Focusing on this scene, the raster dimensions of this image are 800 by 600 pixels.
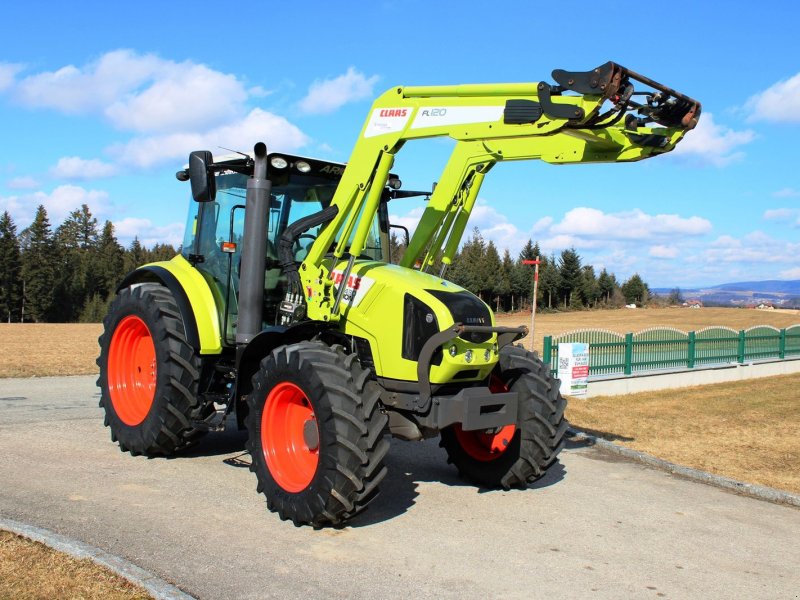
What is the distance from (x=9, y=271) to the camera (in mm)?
77562

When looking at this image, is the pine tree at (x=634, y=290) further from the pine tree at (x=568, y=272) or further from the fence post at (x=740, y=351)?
the fence post at (x=740, y=351)

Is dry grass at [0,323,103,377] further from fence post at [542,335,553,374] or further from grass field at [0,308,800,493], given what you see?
fence post at [542,335,553,374]

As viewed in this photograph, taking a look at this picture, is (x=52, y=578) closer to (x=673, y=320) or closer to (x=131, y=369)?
(x=131, y=369)

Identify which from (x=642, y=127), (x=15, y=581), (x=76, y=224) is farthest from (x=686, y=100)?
(x=76, y=224)

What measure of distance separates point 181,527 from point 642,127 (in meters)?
4.87

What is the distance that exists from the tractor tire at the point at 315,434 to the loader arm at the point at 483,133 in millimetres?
749

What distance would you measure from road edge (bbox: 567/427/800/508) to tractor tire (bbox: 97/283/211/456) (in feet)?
16.7

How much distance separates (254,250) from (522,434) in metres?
2.95

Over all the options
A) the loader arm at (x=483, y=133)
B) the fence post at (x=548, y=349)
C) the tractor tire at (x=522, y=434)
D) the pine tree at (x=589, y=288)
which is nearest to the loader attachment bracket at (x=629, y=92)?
the loader arm at (x=483, y=133)

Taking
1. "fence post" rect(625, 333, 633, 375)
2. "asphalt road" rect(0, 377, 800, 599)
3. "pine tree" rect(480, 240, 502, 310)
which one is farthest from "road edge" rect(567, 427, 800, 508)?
"pine tree" rect(480, 240, 502, 310)

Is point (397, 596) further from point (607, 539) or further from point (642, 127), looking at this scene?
point (642, 127)

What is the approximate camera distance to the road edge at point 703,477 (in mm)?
7527

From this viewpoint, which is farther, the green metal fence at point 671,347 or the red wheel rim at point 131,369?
the green metal fence at point 671,347

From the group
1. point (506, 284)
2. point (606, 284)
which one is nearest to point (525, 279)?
point (506, 284)
